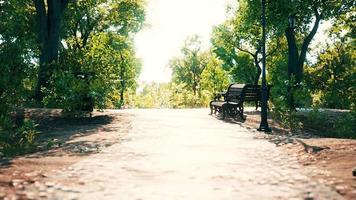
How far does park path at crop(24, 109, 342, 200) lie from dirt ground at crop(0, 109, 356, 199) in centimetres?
25

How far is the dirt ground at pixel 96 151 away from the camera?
18.7ft

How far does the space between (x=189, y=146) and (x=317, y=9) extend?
1832 cm

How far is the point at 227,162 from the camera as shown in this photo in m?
7.14

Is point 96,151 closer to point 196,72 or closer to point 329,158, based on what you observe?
point 329,158

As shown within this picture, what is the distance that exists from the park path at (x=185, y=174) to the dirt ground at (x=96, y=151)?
0.25 m

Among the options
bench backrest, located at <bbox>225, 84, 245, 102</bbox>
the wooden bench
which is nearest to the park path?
the wooden bench

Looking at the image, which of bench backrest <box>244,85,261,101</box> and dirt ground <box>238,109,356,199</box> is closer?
dirt ground <box>238,109,356,199</box>

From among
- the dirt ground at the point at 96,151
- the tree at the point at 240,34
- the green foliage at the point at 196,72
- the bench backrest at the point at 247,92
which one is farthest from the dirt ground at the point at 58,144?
the green foliage at the point at 196,72

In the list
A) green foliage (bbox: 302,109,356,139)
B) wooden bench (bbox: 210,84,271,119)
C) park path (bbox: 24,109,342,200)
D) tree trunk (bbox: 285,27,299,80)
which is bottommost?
park path (bbox: 24,109,342,200)

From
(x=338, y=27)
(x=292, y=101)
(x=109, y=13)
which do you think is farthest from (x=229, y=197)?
(x=109, y=13)

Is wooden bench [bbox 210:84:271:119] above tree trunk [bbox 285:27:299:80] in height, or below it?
below

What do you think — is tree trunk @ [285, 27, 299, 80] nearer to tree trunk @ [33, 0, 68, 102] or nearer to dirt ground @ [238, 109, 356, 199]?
tree trunk @ [33, 0, 68, 102]

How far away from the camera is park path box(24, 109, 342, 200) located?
5164 millimetres

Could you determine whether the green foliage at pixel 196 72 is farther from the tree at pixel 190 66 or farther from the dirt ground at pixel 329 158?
the dirt ground at pixel 329 158
